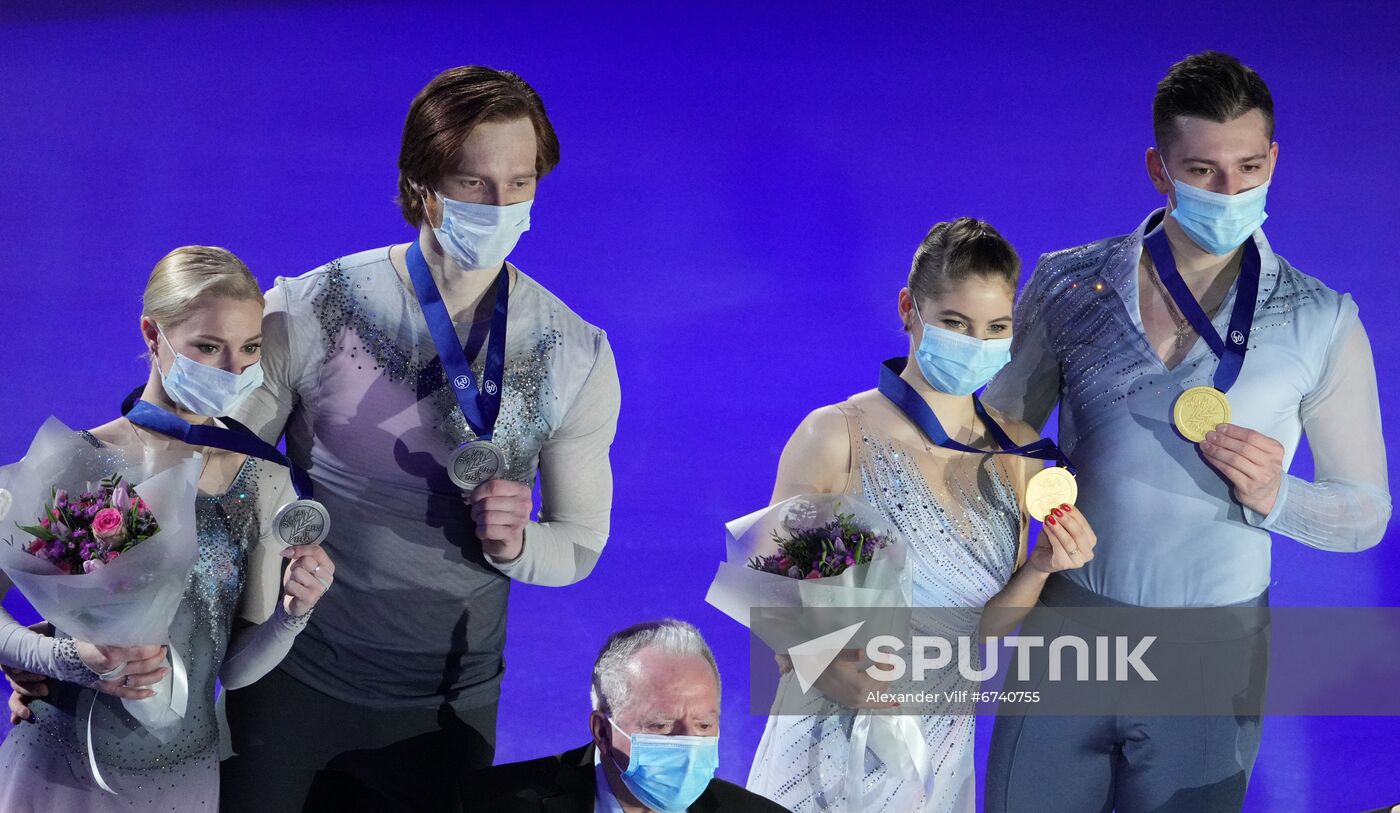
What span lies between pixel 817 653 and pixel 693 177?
8.30 feet

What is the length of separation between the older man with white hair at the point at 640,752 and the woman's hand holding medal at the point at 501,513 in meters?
0.30

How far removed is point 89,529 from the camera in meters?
2.84

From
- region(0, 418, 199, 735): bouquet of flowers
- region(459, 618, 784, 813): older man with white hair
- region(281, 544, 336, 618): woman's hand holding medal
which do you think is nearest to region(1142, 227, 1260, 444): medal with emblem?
region(459, 618, 784, 813): older man with white hair

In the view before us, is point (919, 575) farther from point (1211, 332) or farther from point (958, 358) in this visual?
point (1211, 332)

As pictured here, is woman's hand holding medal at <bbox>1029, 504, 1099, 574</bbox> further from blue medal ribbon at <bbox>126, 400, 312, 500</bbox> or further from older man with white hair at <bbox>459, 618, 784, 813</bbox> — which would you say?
blue medal ribbon at <bbox>126, 400, 312, 500</bbox>

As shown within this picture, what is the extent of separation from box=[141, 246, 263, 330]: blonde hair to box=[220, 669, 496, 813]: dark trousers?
0.76m

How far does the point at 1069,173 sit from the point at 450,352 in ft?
9.25

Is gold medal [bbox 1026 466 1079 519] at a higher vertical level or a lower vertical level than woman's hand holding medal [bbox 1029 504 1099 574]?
higher

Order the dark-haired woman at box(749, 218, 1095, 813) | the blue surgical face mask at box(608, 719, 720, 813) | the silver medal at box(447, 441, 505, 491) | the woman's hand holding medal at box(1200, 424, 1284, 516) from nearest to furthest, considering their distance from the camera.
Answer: the blue surgical face mask at box(608, 719, 720, 813) < the silver medal at box(447, 441, 505, 491) < the dark-haired woman at box(749, 218, 1095, 813) < the woman's hand holding medal at box(1200, 424, 1284, 516)

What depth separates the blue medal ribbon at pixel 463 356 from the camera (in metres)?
3.15

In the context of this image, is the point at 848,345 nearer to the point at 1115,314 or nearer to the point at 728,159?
the point at 728,159

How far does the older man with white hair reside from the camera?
294 centimetres

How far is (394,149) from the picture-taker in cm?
530

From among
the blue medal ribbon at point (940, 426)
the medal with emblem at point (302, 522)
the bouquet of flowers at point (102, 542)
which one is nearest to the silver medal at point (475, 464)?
the medal with emblem at point (302, 522)
